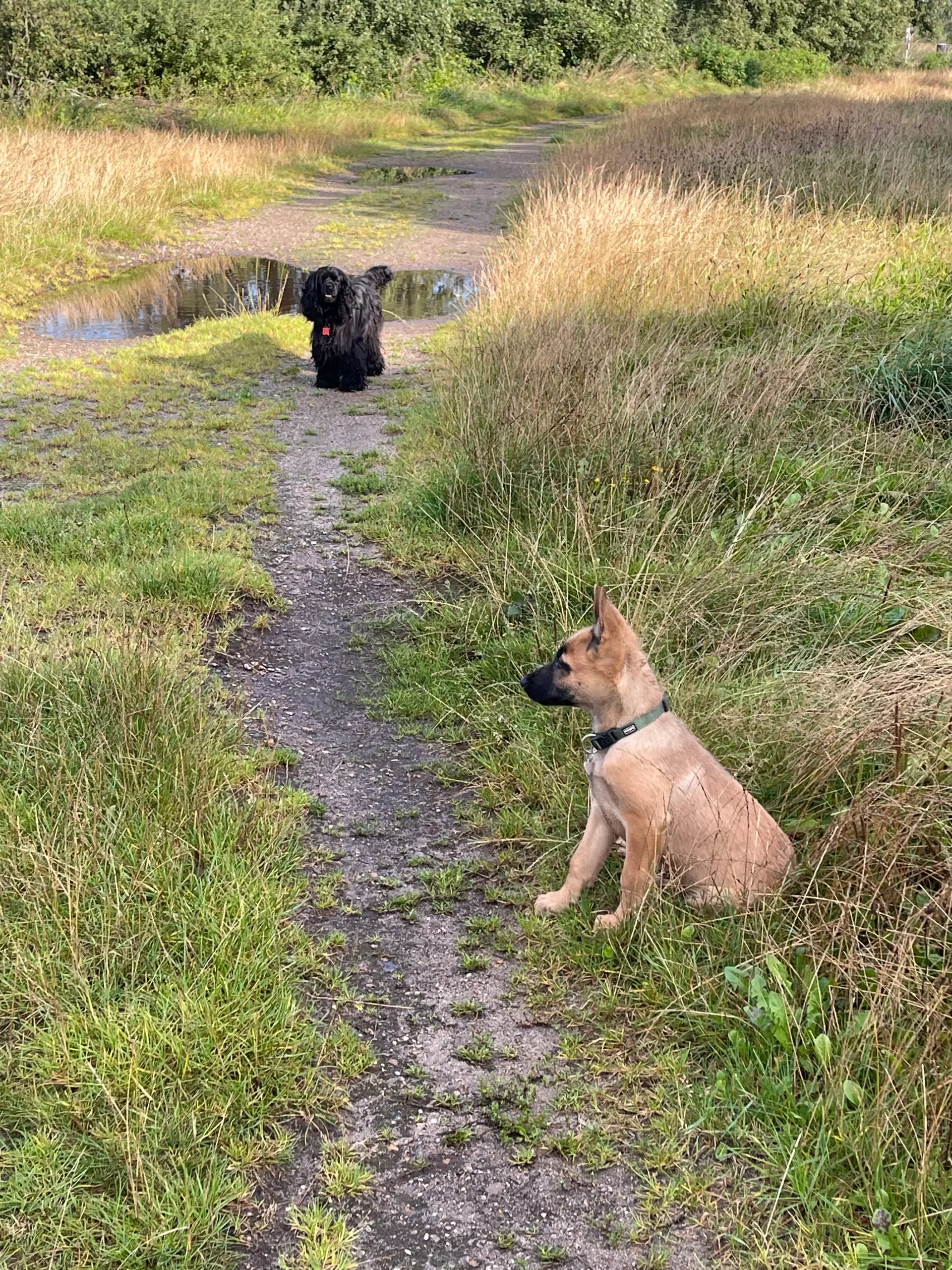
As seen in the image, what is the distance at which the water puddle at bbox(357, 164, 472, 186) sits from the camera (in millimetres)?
19500

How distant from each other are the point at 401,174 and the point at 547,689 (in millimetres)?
19482

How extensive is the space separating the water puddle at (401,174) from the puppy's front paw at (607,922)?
18.3 metres

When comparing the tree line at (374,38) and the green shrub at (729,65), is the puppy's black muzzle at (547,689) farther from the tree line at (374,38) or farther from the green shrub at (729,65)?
the green shrub at (729,65)

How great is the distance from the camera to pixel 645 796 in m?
3.13

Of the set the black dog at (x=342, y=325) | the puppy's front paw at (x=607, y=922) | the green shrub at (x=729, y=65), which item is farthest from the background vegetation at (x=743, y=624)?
the green shrub at (x=729, y=65)

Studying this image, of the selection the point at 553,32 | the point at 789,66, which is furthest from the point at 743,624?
the point at 789,66

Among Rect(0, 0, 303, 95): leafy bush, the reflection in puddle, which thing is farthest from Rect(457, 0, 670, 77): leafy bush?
the reflection in puddle

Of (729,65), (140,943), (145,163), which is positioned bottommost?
(140,943)

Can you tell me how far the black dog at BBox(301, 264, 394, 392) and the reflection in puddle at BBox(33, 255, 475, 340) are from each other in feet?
4.49

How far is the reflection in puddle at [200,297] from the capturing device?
35.3 ft

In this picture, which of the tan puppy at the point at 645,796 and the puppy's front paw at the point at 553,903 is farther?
the puppy's front paw at the point at 553,903

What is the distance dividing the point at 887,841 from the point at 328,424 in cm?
630

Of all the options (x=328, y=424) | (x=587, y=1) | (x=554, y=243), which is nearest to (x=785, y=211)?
(x=554, y=243)

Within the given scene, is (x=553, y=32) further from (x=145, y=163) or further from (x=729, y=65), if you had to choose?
(x=145, y=163)
